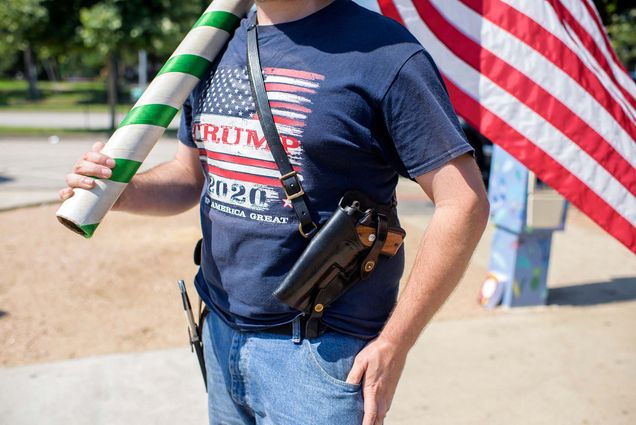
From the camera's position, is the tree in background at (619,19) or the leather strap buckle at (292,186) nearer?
the leather strap buckle at (292,186)

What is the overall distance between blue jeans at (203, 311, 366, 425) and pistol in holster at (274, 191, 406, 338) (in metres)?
0.06

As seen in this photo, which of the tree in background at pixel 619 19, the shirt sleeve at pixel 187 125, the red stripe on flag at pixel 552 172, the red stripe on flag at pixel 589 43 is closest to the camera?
the shirt sleeve at pixel 187 125

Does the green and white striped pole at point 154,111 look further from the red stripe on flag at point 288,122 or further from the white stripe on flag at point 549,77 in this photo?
the white stripe on flag at point 549,77

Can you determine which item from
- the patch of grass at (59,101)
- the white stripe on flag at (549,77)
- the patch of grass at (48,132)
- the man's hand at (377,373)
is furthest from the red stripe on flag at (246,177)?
the patch of grass at (59,101)

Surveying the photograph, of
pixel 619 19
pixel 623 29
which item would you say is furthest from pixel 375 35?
pixel 623 29

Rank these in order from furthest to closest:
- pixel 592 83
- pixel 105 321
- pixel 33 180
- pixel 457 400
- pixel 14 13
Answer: pixel 14 13, pixel 33 180, pixel 105 321, pixel 457 400, pixel 592 83

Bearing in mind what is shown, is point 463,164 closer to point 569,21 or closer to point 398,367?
point 398,367

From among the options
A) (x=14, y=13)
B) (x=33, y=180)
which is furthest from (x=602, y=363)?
(x=14, y=13)

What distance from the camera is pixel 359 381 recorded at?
155 centimetres

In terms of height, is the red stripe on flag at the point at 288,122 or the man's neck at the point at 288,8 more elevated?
the man's neck at the point at 288,8

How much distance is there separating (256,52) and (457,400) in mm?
2597

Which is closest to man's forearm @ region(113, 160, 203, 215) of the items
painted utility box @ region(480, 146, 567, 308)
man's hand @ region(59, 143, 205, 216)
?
man's hand @ region(59, 143, 205, 216)

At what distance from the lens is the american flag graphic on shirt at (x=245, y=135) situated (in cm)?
154

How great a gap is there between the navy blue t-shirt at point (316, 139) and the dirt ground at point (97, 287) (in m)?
2.87
